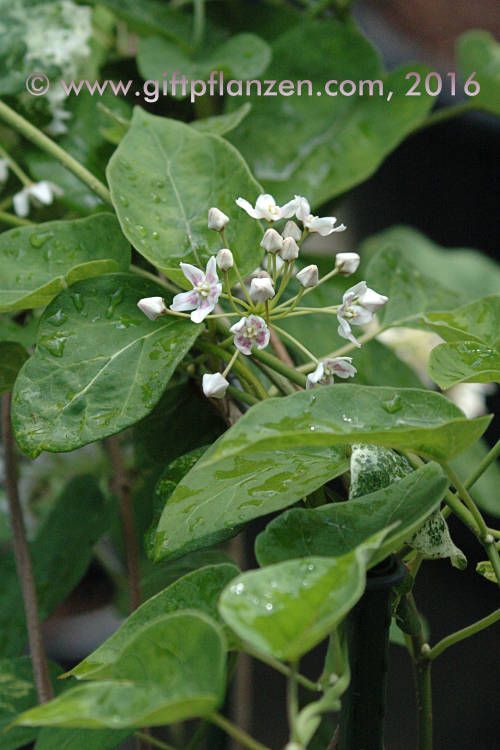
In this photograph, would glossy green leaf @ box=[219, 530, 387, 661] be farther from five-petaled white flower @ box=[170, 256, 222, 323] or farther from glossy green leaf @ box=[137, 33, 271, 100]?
glossy green leaf @ box=[137, 33, 271, 100]

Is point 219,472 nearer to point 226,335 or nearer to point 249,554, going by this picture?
point 226,335

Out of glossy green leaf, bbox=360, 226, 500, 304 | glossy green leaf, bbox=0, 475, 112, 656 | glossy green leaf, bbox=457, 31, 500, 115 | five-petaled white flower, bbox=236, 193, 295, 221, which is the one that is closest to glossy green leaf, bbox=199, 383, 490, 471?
five-petaled white flower, bbox=236, 193, 295, 221

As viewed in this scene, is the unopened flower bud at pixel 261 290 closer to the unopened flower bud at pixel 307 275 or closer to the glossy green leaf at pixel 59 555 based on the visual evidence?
the unopened flower bud at pixel 307 275

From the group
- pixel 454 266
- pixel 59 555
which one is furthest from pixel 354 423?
pixel 454 266

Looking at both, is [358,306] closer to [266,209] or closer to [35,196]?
[266,209]

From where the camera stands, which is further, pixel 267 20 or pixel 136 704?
pixel 267 20

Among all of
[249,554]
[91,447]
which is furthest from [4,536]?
[249,554]
